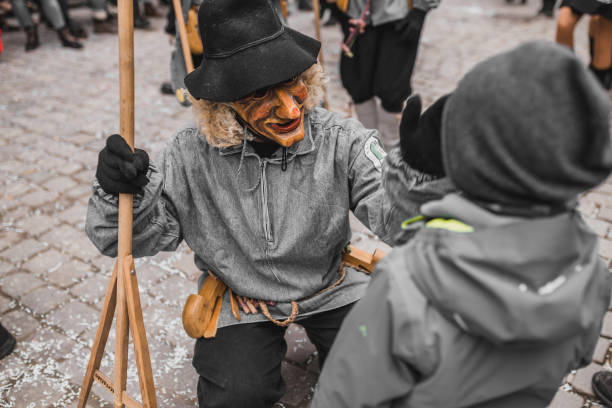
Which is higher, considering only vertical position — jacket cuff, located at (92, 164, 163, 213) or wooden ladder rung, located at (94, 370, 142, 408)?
jacket cuff, located at (92, 164, 163, 213)

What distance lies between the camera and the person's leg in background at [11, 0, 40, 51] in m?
6.91

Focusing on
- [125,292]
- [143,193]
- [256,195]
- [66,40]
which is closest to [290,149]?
[256,195]

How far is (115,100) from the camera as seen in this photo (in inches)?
222

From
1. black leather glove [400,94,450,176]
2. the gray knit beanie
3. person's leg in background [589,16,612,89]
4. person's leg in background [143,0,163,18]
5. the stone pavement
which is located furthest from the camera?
person's leg in background [143,0,163,18]

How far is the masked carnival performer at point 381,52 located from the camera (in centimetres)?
351

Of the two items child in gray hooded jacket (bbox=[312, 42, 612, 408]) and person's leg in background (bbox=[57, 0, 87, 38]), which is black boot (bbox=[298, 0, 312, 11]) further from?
child in gray hooded jacket (bbox=[312, 42, 612, 408])

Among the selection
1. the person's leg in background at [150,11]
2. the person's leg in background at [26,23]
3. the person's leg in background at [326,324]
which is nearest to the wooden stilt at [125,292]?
the person's leg in background at [326,324]

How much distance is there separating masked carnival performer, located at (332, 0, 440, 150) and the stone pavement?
1.13 meters

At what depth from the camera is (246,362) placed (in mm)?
1857

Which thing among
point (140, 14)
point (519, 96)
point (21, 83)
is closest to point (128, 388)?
point (519, 96)

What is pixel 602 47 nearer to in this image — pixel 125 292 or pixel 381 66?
pixel 381 66

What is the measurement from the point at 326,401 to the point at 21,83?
21.4 feet

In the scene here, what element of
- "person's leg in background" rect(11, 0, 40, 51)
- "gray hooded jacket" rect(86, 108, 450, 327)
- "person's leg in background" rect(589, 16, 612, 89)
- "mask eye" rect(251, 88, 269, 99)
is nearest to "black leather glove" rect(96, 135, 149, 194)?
"gray hooded jacket" rect(86, 108, 450, 327)

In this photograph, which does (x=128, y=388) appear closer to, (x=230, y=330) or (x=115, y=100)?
(x=230, y=330)
